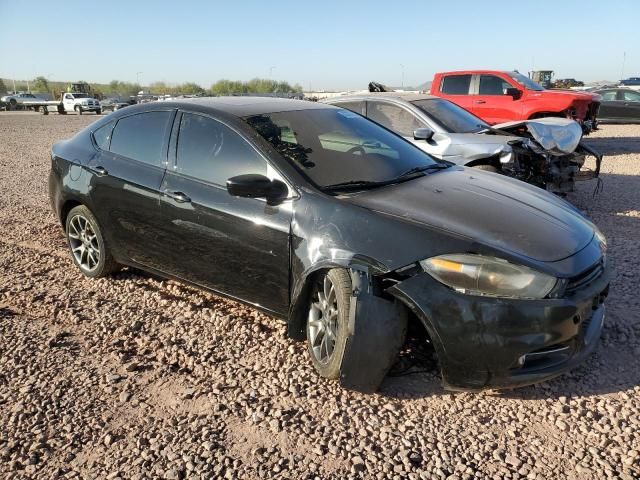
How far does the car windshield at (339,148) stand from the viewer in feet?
11.1

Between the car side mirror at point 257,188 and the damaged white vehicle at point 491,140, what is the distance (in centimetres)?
318

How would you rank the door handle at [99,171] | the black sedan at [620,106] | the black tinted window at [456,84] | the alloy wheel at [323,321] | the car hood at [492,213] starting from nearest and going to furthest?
the car hood at [492,213] < the alloy wheel at [323,321] < the door handle at [99,171] < the black tinted window at [456,84] < the black sedan at [620,106]

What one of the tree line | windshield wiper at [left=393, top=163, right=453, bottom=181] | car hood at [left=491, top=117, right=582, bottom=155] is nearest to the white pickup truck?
the tree line

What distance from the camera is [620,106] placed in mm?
17844

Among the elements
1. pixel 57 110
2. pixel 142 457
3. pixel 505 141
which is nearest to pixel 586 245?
pixel 142 457

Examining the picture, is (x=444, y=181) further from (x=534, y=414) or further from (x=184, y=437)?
(x=184, y=437)

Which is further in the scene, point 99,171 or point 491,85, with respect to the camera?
point 491,85

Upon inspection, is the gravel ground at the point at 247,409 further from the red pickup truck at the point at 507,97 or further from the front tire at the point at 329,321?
the red pickup truck at the point at 507,97

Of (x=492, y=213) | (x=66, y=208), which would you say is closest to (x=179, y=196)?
(x=66, y=208)

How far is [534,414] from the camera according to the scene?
2.69 m

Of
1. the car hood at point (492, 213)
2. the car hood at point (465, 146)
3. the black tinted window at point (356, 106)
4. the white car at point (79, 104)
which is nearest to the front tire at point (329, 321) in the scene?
the car hood at point (492, 213)

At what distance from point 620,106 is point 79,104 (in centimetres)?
3684

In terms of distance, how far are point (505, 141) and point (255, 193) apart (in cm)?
476

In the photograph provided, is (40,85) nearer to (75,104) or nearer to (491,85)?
(75,104)
